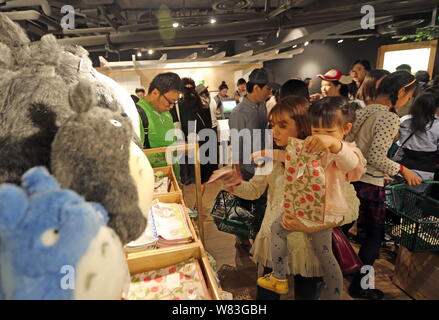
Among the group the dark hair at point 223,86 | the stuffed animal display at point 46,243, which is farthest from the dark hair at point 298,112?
the dark hair at point 223,86

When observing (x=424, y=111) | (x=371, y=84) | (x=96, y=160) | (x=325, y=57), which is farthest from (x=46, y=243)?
(x=325, y=57)

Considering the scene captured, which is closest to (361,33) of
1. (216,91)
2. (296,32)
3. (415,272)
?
(296,32)

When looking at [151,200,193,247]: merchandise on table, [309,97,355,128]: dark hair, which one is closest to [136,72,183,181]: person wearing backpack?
[151,200,193,247]: merchandise on table

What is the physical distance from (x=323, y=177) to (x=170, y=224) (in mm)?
722

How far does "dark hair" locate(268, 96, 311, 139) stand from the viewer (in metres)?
1.08

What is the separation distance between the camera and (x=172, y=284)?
2.97 ft

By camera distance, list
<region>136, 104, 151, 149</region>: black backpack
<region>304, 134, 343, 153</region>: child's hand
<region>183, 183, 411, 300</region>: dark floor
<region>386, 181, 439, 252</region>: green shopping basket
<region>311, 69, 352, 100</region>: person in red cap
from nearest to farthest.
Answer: <region>304, 134, 343, 153</region>: child's hand
<region>386, 181, 439, 252</region>: green shopping basket
<region>183, 183, 411, 300</region>: dark floor
<region>136, 104, 151, 149</region>: black backpack
<region>311, 69, 352, 100</region>: person in red cap

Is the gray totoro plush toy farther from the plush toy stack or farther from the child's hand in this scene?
the child's hand

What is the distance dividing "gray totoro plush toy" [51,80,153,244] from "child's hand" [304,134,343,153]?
58 cm

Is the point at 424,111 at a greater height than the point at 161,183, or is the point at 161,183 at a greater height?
the point at 424,111

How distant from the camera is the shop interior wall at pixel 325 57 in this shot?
26.6ft

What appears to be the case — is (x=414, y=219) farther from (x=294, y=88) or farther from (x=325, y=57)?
(x=325, y=57)
